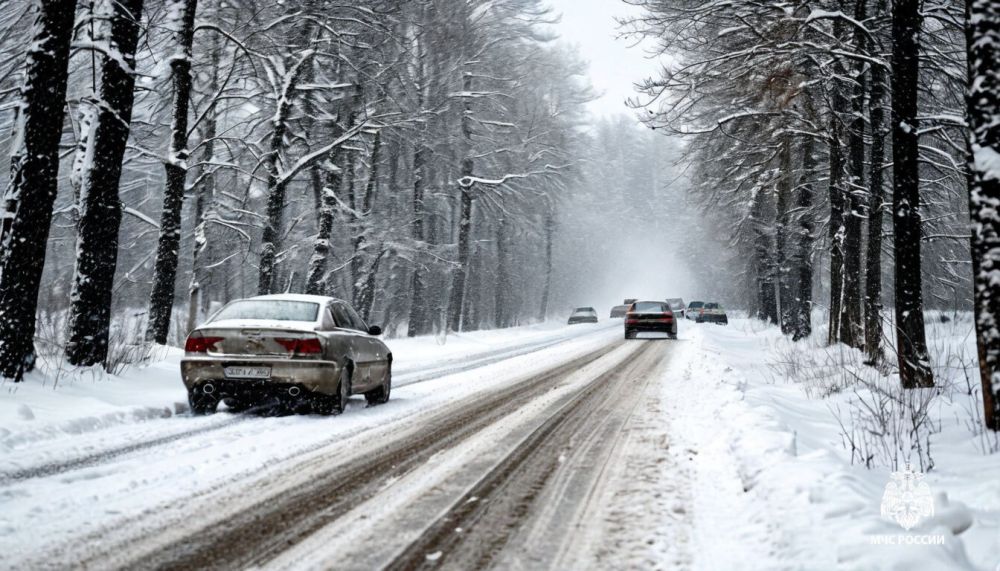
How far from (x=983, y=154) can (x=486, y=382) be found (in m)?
8.18

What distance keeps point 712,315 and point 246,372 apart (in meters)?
41.3

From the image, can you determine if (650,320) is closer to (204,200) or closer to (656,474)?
(204,200)

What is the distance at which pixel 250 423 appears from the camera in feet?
24.2

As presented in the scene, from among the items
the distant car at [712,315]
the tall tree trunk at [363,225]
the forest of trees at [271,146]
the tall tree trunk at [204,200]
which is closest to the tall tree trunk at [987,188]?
the forest of trees at [271,146]

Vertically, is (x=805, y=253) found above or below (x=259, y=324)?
above

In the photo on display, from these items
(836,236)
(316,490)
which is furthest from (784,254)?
(316,490)

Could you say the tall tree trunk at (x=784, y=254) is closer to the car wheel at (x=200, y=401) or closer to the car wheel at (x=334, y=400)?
the car wheel at (x=334, y=400)

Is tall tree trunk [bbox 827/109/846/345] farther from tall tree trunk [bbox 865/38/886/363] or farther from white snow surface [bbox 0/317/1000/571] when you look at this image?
white snow surface [bbox 0/317/1000/571]

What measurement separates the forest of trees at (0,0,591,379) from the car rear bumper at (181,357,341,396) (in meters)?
2.12

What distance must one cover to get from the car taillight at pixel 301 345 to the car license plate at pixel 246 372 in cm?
35

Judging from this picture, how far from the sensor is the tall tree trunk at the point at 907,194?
29.6 feet

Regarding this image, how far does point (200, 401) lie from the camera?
8062 mm

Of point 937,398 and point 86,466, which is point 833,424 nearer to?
point 937,398

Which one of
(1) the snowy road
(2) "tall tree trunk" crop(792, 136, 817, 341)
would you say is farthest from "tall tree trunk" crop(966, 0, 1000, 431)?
(2) "tall tree trunk" crop(792, 136, 817, 341)
